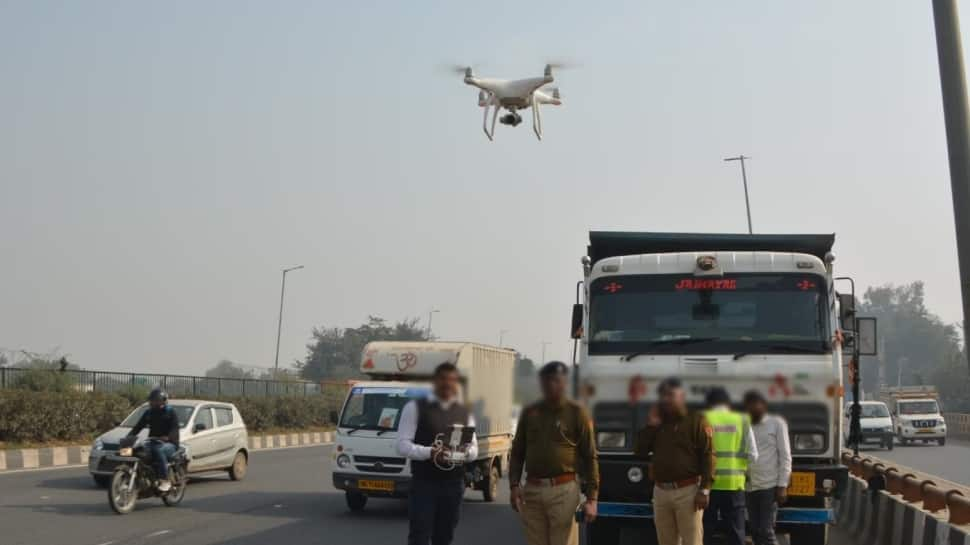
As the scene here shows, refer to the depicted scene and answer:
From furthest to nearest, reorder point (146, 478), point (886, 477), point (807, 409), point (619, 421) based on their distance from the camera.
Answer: point (146, 478), point (886, 477), point (619, 421), point (807, 409)

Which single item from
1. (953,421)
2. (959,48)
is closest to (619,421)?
(959,48)

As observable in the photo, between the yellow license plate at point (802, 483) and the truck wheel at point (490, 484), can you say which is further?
the truck wheel at point (490, 484)

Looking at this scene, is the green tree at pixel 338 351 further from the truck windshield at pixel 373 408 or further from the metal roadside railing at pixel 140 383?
the truck windshield at pixel 373 408

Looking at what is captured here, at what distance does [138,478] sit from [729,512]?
30.4 ft

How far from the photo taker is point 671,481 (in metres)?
7.86

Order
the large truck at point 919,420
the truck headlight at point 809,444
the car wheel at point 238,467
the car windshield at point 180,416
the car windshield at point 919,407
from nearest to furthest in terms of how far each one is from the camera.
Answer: the truck headlight at point 809,444 < the car windshield at point 180,416 < the car wheel at point 238,467 < the large truck at point 919,420 < the car windshield at point 919,407

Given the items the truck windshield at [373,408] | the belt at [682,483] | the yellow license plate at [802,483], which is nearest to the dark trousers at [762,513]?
the yellow license plate at [802,483]

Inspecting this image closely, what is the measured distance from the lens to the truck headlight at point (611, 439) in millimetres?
8867

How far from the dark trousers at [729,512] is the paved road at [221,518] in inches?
180

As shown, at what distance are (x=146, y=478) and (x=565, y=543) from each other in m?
9.45

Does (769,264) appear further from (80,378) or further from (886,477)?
(80,378)

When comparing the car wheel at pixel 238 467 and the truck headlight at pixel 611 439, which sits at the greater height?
the truck headlight at pixel 611 439

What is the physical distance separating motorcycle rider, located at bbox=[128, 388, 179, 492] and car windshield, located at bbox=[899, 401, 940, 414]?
3854 centimetres

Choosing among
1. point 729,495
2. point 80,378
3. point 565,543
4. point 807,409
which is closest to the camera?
point 807,409
